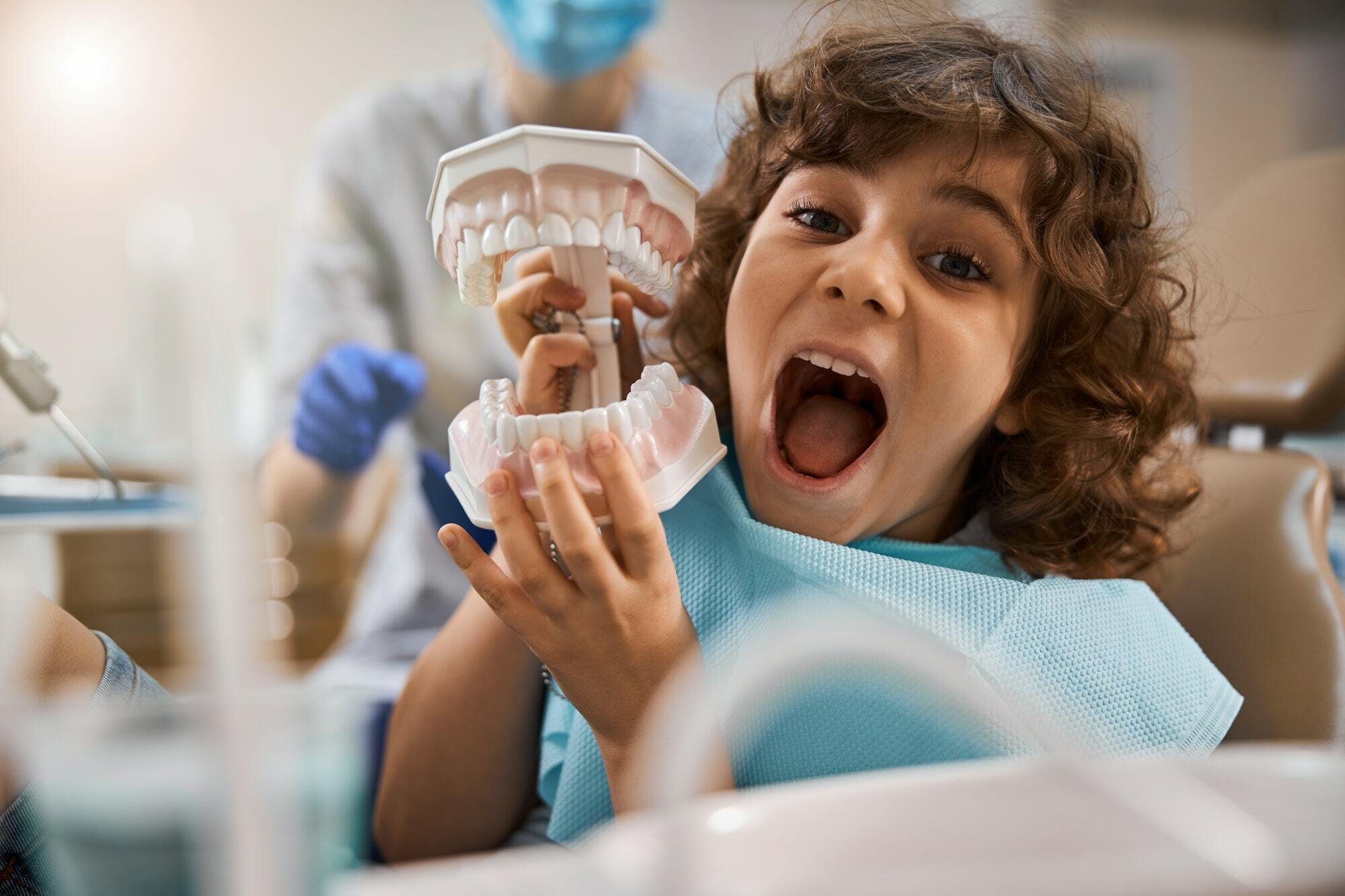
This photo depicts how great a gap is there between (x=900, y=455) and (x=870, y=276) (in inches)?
4.6

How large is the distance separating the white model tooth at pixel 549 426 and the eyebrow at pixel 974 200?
0.28 meters

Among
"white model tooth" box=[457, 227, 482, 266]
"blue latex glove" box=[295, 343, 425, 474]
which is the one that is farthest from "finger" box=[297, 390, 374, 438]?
"white model tooth" box=[457, 227, 482, 266]

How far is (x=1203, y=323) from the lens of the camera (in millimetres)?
860

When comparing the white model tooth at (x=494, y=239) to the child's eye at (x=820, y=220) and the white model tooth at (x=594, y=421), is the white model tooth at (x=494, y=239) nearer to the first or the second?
the white model tooth at (x=594, y=421)

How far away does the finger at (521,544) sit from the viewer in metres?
0.47

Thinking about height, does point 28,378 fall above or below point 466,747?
above

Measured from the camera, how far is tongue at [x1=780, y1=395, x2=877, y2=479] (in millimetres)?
638

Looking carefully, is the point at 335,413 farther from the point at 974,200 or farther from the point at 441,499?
the point at 974,200

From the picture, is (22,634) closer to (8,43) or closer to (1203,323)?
(1203,323)

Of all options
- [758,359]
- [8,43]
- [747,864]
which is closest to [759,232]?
[758,359]

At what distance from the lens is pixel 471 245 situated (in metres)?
0.47

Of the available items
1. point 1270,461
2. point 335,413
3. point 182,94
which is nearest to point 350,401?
point 335,413

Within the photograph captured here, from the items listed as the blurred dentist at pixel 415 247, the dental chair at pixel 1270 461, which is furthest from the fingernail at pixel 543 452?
the blurred dentist at pixel 415 247

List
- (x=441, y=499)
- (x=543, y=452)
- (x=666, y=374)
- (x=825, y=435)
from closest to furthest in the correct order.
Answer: (x=543, y=452)
(x=666, y=374)
(x=825, y=435)
(x=441, y=499)
